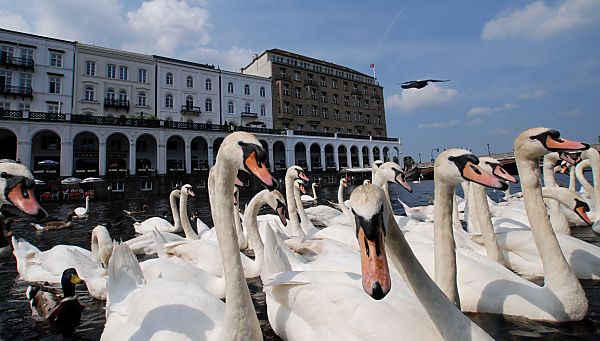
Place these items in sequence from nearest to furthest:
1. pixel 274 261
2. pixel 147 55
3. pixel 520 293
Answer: pixel 520 293, pixel 274 261, pixel 147 55

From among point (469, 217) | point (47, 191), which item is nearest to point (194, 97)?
point (47, 191)

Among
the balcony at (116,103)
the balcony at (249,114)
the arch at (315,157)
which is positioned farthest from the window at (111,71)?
the arch at (315,157)

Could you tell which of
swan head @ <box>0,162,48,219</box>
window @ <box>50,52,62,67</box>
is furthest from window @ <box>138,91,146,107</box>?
swan head @ <box>0,162,48,219</box>

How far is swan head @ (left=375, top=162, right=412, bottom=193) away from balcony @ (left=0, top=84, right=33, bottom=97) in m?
41.3

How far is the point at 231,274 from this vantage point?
2.45 metres

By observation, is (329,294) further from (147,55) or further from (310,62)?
(310,62)

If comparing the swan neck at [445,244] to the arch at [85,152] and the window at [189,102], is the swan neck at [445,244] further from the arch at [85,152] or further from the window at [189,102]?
the window at [189,102]

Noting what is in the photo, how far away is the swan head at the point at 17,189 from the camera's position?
8.66ft

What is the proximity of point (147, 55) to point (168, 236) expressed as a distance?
134 feet

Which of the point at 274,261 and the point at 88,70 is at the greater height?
the point at 88,70

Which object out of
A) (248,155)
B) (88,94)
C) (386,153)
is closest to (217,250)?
(248,155)

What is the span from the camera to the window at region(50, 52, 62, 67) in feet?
114

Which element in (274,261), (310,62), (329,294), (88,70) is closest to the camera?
(329,294)

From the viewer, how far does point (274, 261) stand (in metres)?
3.54
